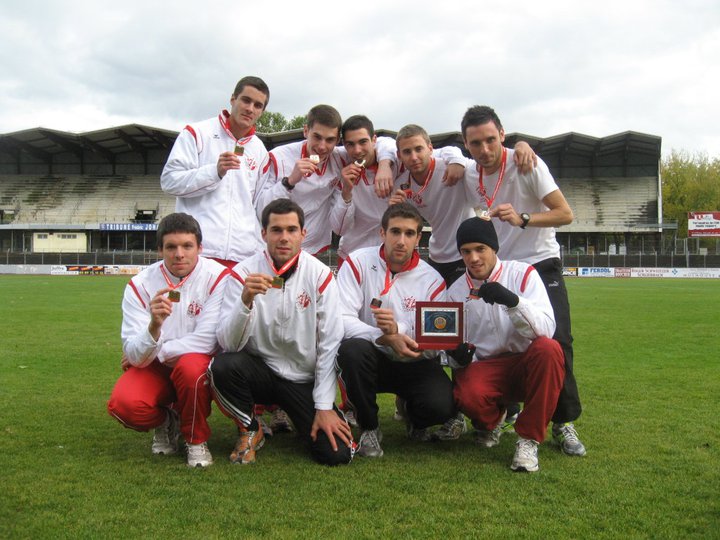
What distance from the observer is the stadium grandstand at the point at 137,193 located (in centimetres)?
4212

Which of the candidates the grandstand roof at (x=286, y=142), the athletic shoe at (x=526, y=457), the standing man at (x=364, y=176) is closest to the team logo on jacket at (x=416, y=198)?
the standing man at (x=364, y=176)

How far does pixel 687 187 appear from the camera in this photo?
59312 mm

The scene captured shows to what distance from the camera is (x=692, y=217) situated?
43625 mm

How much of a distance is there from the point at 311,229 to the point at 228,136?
3.95 feet

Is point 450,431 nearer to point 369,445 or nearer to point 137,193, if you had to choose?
point 369,445

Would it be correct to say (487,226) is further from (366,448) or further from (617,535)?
(617,535)

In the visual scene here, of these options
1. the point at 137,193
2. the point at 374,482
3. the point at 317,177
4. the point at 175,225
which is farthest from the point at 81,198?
the point at 374,482

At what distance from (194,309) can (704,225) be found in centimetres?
4619

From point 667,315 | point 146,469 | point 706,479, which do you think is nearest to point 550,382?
point 706,479

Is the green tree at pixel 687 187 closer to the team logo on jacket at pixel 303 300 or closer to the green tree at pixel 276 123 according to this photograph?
the green tree at pixel 276 123

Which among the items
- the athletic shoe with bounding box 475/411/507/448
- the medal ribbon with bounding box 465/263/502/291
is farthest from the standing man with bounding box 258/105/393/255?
the athletic shoe with bounding box 475/411/507/448

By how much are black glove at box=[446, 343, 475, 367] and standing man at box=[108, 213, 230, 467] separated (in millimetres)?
1613

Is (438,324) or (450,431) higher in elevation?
(438,324)

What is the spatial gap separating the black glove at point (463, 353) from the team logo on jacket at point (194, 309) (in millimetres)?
1737
